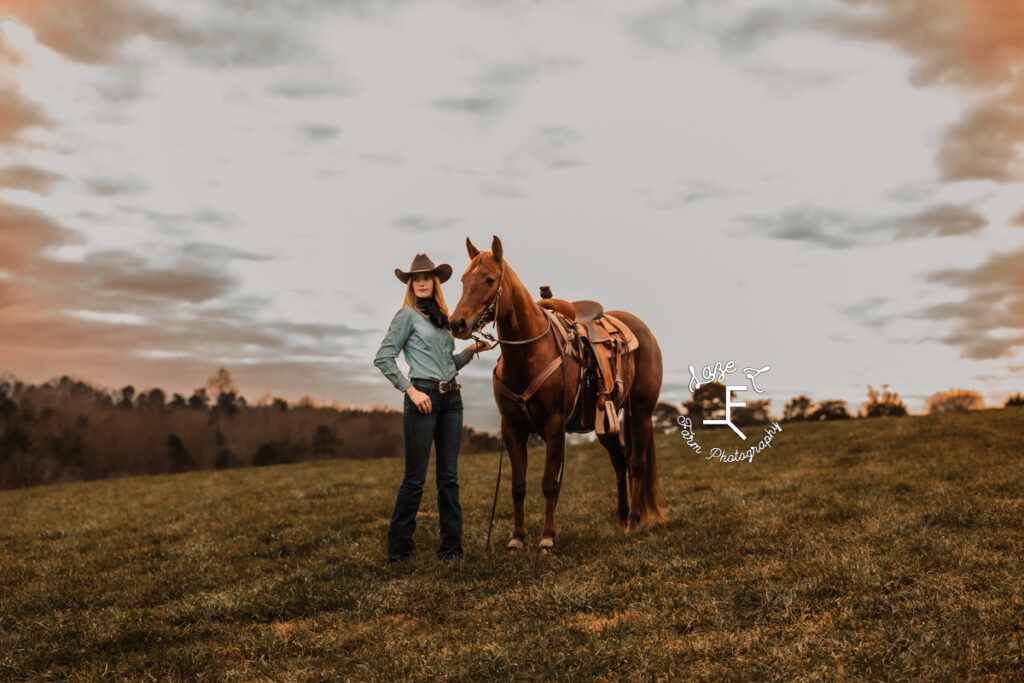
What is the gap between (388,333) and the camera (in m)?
7.11

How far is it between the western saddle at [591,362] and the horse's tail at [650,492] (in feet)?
2.71

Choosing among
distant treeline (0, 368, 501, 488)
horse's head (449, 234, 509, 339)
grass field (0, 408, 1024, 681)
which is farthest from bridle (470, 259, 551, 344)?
distant treeline (0, 368, 501, 488)

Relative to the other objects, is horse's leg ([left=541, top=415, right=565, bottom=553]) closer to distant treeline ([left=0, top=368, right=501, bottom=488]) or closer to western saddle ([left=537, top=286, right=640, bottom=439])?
western saddle ([left=537, top=286, right=640, bottom=439])

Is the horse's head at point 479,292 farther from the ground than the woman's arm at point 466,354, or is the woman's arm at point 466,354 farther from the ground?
the horse's head at point 479,292

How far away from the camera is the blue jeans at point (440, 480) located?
725cm

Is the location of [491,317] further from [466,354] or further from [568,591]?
[568,591]

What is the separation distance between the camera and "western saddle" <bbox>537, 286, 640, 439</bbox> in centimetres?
823

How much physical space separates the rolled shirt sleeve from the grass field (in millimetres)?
2002

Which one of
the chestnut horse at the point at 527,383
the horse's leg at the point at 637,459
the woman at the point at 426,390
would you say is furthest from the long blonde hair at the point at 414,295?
the horse's leg at the point at 637,459

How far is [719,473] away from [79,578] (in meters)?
11.7

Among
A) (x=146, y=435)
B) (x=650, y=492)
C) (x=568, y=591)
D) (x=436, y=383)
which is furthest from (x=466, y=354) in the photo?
(x=146, y=435)

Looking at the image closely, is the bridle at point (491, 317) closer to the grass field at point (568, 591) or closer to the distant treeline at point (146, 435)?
the grass field at point (568, 591)

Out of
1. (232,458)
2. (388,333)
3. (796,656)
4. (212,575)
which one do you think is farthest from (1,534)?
(232,458)

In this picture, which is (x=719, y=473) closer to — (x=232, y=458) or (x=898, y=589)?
(x=898, y=589)
